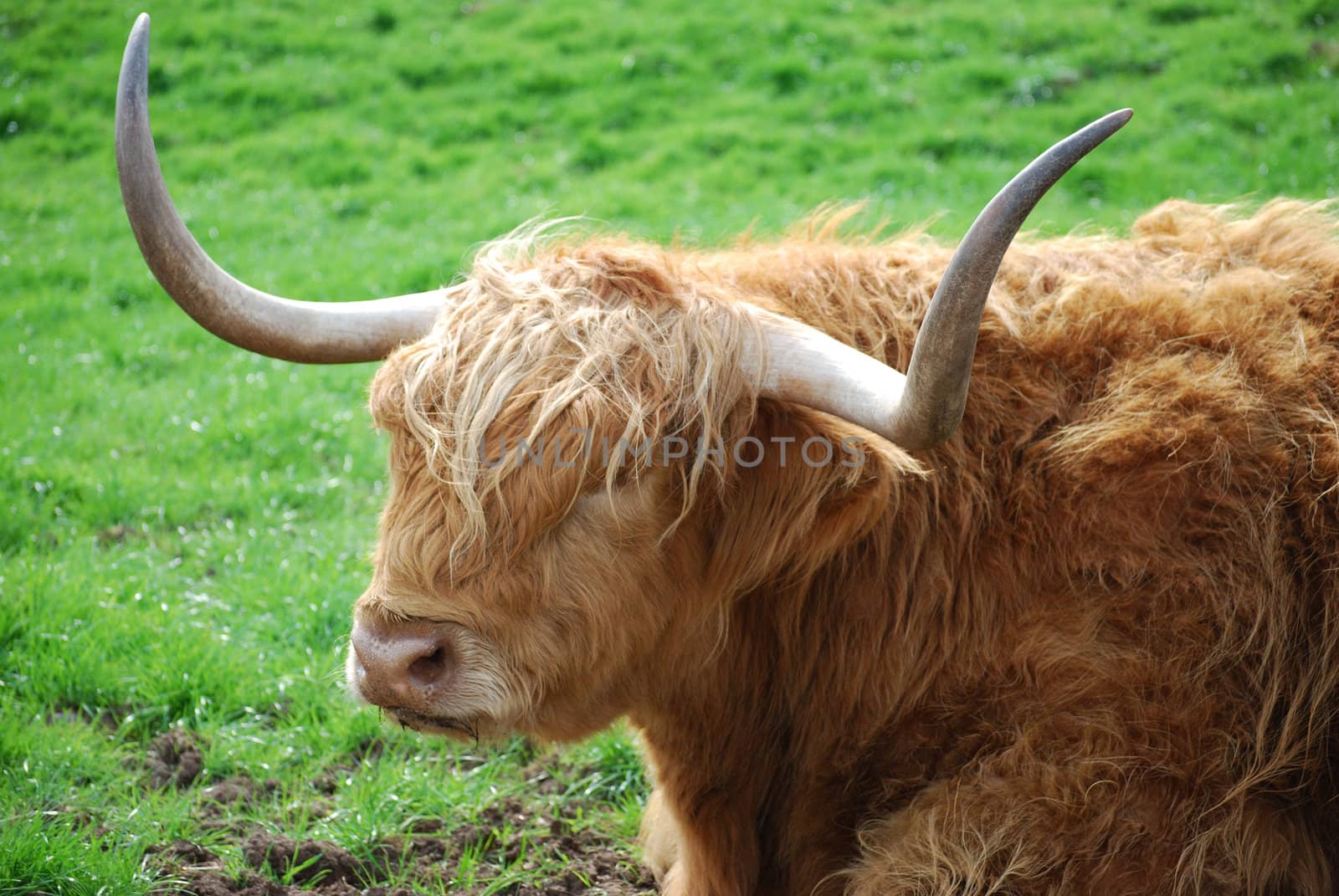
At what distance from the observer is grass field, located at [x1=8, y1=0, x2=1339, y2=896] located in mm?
3822

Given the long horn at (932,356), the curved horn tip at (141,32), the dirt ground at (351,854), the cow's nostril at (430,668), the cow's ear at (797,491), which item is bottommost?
the dirt ground at (351,854)

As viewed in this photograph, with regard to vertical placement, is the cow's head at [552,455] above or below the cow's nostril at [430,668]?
above

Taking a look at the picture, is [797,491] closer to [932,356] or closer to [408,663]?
[932,356]

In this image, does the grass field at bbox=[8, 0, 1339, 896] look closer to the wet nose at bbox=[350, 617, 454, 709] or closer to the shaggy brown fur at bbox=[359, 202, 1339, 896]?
the shaggy brown fur at bbox=[359, 202, 1339, 896]

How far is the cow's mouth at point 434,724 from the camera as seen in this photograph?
9.11 feet

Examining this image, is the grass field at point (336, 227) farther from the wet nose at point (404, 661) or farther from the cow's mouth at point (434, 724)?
the wet nose at point (404, 661)

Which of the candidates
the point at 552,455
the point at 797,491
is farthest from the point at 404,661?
the point at 797,491

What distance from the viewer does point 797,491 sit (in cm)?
292

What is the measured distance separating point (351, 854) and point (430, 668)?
1.17m

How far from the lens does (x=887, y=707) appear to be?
120 inches

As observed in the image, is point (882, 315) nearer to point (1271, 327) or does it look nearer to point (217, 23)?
point (1271, 327)

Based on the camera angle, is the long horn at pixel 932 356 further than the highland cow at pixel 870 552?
No

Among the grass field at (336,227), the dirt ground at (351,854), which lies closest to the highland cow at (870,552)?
the dirt ground at (351,854)

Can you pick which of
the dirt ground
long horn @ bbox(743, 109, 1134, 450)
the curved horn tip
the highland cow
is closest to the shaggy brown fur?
the highland cow
